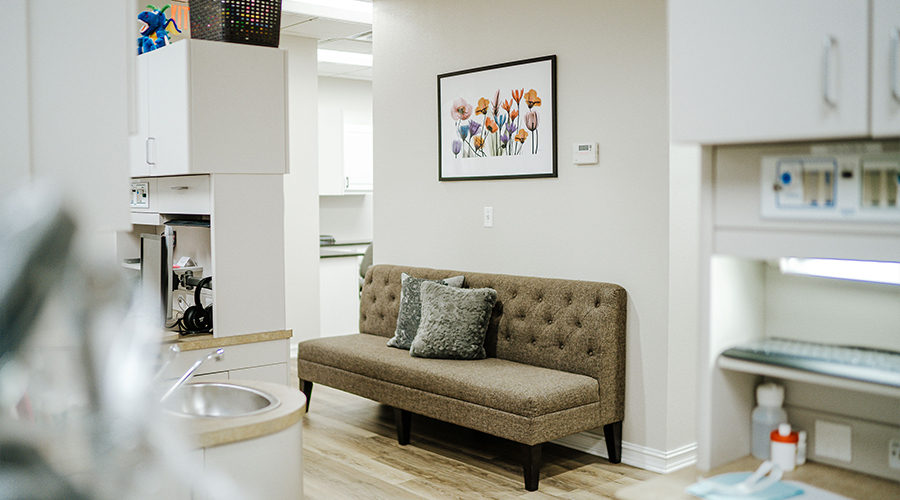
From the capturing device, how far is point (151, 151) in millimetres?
3234

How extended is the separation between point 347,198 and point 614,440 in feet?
16.4

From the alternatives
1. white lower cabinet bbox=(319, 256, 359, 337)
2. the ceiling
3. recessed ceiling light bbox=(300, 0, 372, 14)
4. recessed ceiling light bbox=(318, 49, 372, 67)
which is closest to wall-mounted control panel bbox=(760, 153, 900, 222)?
the ceiling

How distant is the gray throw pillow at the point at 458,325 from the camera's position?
148 inches

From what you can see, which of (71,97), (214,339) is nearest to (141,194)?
(214,339)

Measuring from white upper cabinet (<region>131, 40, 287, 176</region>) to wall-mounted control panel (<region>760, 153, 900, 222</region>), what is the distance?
2222mm

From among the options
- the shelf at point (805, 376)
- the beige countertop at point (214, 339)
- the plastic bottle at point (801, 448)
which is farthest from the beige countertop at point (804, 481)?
the beige countertop at point (214, 339)

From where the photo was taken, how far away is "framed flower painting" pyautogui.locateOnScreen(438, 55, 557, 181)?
12.5 feet

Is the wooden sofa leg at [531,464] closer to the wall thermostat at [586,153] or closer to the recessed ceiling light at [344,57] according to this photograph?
the wall thermostat at [586,153]

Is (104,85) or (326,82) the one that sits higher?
(326,82)

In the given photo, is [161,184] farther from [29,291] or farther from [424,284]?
[29,291]

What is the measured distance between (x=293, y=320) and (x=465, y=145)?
260 cm

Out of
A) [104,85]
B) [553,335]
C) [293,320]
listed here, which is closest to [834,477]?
[104,85]

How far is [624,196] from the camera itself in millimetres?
3498

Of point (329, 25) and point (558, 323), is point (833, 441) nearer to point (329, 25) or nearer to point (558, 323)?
point (558, 323)
